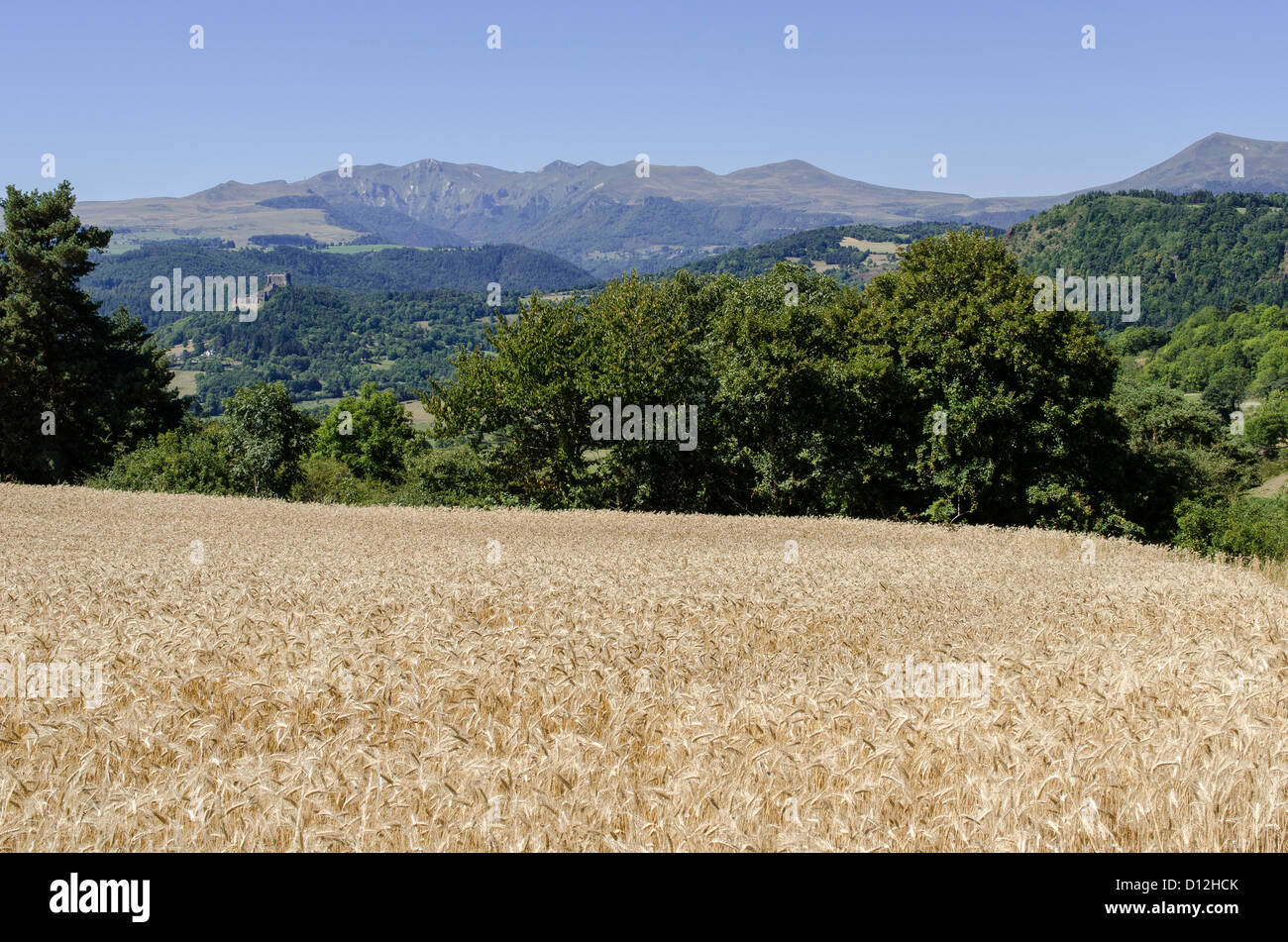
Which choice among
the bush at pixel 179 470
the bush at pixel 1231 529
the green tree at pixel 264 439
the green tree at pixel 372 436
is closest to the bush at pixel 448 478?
the green tree at pixel 264 439

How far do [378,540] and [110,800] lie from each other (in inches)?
656

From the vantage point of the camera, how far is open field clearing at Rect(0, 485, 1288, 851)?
4008 mm

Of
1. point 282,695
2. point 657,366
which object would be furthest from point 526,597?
point 657,366

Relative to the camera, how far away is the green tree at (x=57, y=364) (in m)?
48.2

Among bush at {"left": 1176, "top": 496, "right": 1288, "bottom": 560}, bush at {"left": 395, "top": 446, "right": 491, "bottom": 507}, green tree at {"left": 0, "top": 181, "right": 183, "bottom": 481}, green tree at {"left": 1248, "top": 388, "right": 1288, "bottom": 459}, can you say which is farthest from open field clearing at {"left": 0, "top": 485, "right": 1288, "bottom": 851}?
green tree at {"left": 1248, "top": 388, "right": 1288, "bottom": 459}

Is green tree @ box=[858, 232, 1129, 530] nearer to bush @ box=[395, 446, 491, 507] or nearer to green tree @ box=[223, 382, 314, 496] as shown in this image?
bush @ box=[395, 446, 491, 507]

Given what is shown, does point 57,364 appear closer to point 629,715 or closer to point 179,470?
point 179,470

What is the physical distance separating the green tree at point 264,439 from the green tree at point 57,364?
10.1 meters

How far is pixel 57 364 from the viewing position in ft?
164

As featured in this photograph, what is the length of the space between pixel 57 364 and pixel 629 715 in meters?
56.0

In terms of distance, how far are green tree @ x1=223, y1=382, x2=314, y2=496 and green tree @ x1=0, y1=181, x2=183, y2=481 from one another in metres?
10.1

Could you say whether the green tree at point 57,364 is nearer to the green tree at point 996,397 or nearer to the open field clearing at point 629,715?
the green tree at point 996,397

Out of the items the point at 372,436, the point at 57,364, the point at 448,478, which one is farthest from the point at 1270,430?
the point at 57,364
